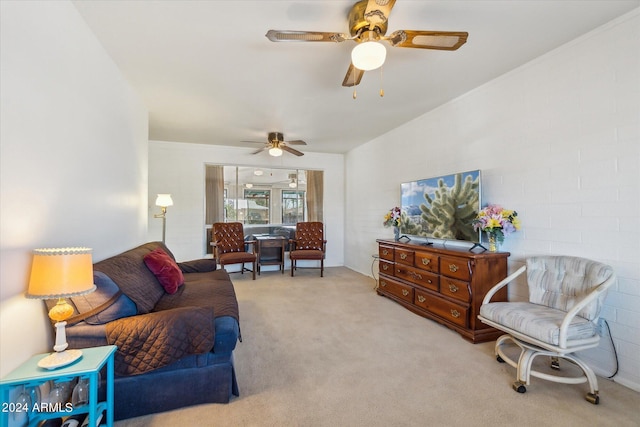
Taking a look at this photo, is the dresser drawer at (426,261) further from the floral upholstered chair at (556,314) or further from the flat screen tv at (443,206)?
the floral upholstered chair at (556,314)

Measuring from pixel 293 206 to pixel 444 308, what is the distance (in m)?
4.53

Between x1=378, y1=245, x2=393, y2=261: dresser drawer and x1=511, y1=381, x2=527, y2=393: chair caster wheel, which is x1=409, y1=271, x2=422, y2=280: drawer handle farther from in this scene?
x1=511, y1=381, x2=527, y2=393: chair caster wheel

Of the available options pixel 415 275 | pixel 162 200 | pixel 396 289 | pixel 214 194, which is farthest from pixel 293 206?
pixel 415 275

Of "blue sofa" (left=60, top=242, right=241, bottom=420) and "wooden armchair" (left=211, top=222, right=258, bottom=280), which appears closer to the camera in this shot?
"blue sofa" (left=60, top=242, right=241, bottom=420)

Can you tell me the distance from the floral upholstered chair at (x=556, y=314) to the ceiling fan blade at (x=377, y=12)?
223cm

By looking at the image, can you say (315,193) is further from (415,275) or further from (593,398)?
(593,398)

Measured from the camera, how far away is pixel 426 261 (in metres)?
3.47

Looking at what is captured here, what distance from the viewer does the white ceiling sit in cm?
Answer: 206

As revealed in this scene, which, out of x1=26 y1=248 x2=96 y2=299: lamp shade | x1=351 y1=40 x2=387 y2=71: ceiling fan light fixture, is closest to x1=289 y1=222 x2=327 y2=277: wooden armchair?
x1=351 y1=40 x2=387 y2=71: ceiling fan light fixture

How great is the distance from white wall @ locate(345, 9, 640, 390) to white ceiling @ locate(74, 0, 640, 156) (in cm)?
20

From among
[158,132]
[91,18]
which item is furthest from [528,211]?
[158,132]

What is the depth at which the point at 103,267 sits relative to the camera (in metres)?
2.06

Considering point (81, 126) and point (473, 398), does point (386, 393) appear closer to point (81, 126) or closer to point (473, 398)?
point (473, 398)

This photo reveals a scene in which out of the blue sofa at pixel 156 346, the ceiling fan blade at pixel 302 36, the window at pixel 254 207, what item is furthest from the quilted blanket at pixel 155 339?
the window at pixel 254 207
